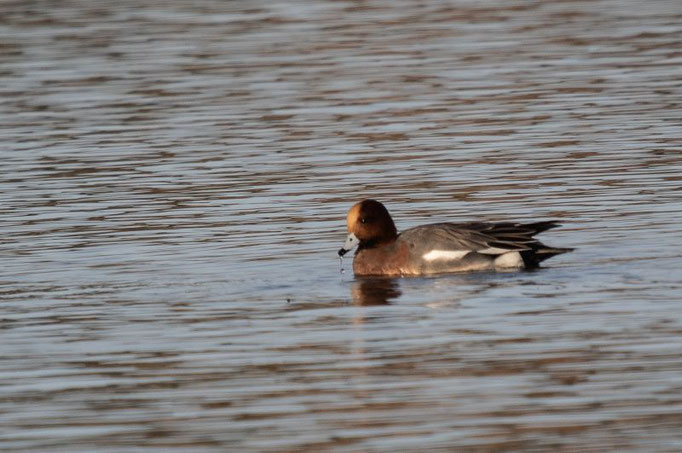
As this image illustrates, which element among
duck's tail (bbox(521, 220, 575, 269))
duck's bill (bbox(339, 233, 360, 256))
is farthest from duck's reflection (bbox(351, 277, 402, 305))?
duck's tail (bbox(521, 220, 575, 269))

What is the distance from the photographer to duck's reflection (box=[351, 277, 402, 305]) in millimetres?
11797

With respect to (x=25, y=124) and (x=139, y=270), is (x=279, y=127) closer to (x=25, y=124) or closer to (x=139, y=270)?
(x=25, y=124)

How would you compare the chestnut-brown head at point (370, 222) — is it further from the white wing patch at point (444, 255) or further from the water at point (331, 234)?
the white wing patch at point (444, 255)

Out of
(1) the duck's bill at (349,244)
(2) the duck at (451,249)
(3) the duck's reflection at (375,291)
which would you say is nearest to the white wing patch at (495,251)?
(2) the duck at (451,249)

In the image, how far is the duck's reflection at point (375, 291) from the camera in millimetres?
11797

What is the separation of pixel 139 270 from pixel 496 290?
295 cm

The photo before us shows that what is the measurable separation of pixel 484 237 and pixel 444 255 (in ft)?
1.11

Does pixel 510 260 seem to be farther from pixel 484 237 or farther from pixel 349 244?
pixel 349 244

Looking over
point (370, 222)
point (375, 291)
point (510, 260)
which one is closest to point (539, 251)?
point (510, 260)

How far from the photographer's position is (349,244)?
13.0m

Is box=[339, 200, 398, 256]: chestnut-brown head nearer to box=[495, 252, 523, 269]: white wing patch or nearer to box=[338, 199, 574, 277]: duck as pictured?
box=[338, 199, 574, 277]: duck

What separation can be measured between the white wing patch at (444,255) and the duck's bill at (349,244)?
0.65 m

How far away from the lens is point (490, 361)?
9.37m

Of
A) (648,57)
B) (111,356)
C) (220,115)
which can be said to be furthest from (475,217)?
(648,57)
